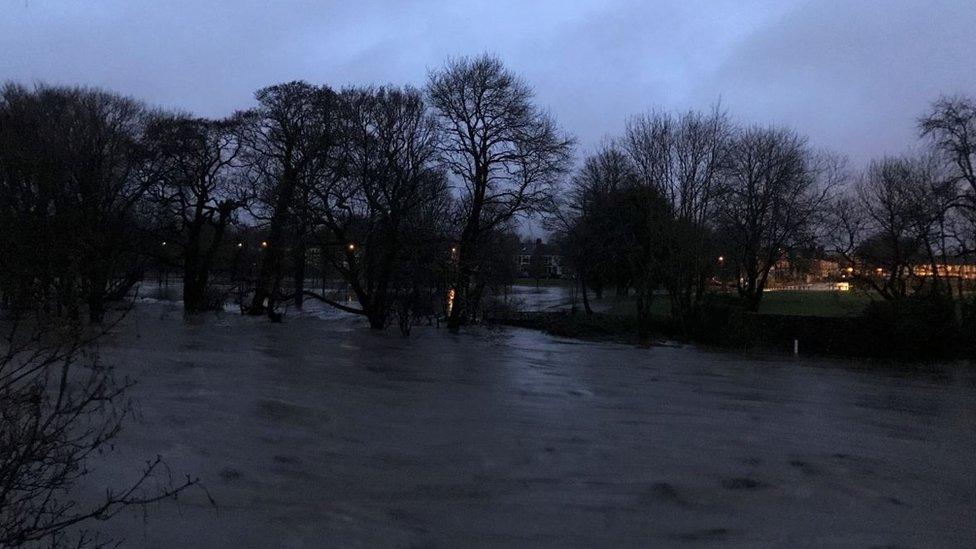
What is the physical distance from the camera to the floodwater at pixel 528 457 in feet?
26.6

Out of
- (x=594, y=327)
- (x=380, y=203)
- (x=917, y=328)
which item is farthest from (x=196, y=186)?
(x=917, y=328)

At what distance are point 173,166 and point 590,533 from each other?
3608 cm

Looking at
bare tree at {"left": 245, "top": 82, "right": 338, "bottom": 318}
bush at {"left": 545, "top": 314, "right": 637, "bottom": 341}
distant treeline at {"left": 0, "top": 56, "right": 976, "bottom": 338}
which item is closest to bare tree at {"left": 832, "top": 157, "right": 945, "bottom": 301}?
distant treeline at {"left": 0, "top": 56, "right": 976, "bottom": 338}

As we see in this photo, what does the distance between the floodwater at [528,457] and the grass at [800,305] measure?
16613 millimetres

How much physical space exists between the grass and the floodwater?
1661cm

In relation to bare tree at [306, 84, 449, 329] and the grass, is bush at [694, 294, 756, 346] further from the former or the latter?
bare tree at [306, 84, 449, 329]

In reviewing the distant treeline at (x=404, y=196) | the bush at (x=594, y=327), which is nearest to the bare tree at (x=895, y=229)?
the distant treeline at (x=404, y=196)

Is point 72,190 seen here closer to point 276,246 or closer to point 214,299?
point 276,246

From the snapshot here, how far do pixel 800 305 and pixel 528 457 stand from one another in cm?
4481

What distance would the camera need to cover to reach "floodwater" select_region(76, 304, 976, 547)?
811 centimetres

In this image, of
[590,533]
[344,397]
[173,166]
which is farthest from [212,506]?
[173,166]

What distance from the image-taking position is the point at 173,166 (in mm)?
39625

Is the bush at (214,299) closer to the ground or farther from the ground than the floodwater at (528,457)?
farther from the ground

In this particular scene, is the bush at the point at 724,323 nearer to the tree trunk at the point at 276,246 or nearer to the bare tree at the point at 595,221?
the bare tree at the point at 595,221
